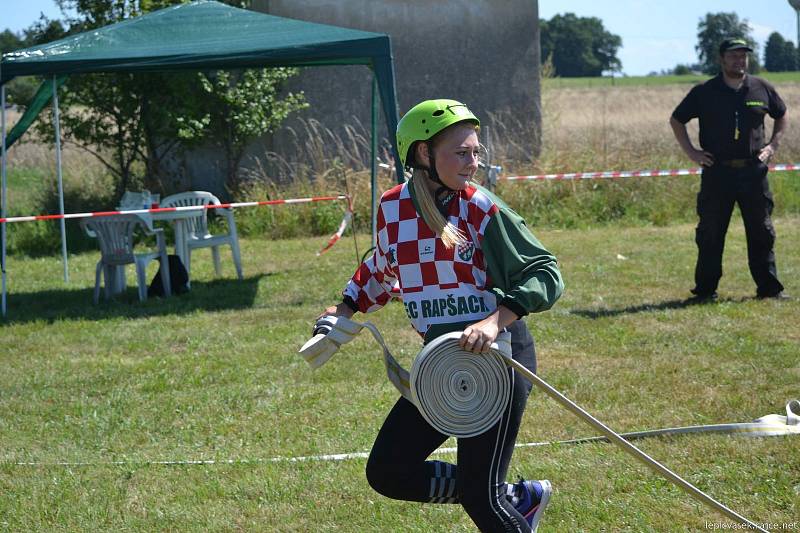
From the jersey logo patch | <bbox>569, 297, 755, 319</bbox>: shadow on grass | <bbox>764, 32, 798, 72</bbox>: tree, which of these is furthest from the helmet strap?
<bbox>764, 32, 798, 72</bbox>: tree

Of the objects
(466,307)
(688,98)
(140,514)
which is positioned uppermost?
(688,98)

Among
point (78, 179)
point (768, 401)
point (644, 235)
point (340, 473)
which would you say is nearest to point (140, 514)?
point (340, 473)

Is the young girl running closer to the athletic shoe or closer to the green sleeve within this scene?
the green sleeve

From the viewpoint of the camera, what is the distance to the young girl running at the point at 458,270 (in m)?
→ 3.12

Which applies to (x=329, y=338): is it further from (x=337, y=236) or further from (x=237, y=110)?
(x=237, y=110)

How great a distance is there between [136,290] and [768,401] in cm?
717

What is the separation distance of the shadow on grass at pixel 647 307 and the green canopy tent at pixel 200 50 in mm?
2445

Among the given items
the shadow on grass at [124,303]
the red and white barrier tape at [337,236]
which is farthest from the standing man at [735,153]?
the red and white barrier tape at [337,236]

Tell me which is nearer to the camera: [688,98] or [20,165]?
[688,98]

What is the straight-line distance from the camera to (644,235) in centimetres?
1350

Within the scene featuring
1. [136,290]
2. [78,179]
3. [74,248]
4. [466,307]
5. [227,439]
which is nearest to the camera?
[466,307]

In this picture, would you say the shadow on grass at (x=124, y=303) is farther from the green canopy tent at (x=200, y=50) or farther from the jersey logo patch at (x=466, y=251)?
the jersey logo patch at (x=466, y=251)

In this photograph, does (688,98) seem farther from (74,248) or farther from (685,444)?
(74,248)

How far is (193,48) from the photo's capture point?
1029 cm
